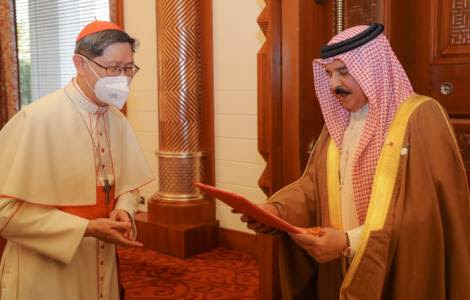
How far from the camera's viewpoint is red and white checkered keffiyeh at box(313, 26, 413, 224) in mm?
1849

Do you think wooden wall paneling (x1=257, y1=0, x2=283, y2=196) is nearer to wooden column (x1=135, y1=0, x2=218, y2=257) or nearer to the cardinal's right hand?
the cardinal's right hand

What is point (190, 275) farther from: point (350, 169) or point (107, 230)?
point (350, 169)

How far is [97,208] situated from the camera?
2.05 metres

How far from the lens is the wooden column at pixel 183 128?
4332 millimetres

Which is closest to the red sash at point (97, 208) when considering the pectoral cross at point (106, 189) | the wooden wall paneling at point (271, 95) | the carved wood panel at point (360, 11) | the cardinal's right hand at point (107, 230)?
the pectoral cross at point (106, 189)

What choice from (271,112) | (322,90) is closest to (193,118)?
(271,112)

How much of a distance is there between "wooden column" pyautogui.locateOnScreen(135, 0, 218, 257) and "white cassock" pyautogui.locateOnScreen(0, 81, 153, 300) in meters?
2.25

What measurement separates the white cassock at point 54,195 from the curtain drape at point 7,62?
15.0 feet

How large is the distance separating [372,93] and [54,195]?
1196mm

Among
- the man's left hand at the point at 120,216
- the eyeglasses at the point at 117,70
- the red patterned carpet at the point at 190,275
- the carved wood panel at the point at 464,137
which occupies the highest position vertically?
the eyeglasses at the point at 117,70

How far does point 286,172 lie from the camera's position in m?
2.36

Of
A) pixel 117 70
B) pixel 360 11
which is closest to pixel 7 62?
pixel 117 70

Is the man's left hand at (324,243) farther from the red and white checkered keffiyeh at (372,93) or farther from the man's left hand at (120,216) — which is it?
the man's left hand at (120,216)

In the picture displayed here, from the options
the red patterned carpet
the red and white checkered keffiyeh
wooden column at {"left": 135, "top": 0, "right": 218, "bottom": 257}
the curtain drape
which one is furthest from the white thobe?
the curtain drape
